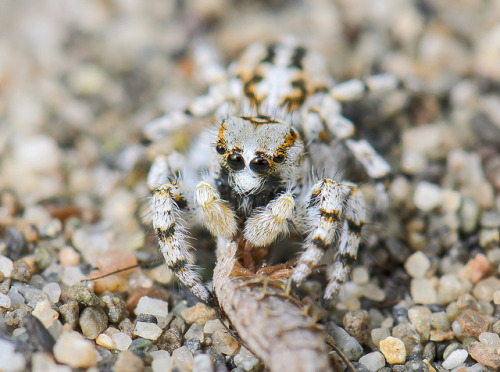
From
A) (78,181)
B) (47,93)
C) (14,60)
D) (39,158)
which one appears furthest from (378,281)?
(14,60)

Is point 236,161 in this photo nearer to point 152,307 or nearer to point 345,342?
point 152,307

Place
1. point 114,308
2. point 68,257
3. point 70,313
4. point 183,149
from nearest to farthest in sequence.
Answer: point 70,313 → point 114,308 → point 68,257 → point 183,149

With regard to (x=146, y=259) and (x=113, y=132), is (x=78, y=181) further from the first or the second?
(x=146, y=259)

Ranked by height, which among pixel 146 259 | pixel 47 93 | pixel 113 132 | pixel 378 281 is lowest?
pixel 378 281

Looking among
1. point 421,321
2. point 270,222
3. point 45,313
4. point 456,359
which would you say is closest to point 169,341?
point 45,313

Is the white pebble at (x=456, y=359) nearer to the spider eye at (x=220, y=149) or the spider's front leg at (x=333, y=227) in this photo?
the spider's front leg at (x=333, y=227)

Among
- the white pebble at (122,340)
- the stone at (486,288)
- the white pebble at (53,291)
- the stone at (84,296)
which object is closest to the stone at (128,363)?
the white pebble at (122,340)
